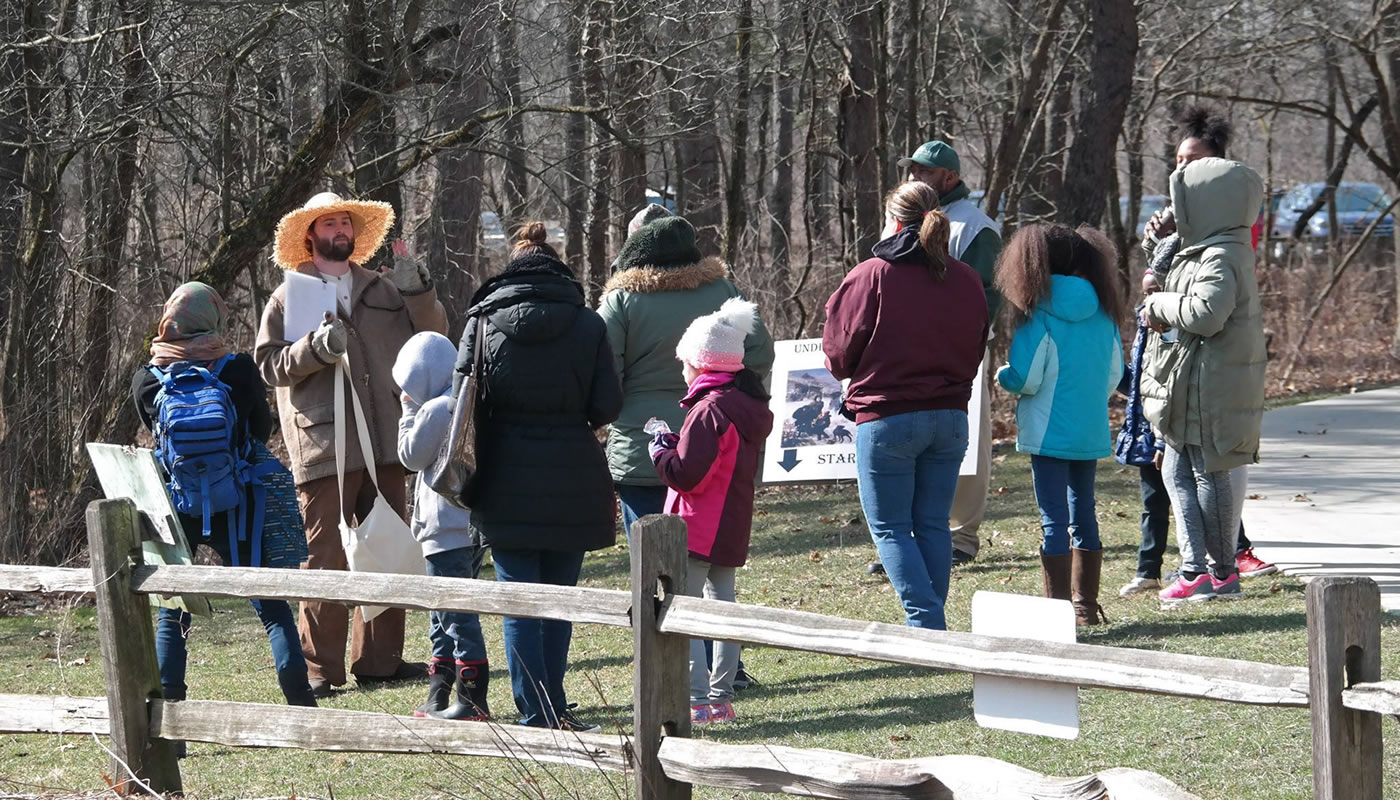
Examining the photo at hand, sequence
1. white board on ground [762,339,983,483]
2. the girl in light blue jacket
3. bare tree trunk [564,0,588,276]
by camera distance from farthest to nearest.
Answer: bare tree trunk [564,0,588,276] → white board on ground [762,339,983,483] → the girl in light blue jacket

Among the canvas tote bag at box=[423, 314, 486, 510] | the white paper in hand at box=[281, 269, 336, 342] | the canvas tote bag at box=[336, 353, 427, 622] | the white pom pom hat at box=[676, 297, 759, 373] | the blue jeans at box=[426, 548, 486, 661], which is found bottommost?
the blue jeans at box=[426, 548, 486, 661]

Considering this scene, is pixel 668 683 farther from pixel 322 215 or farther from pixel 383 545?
pixel 322 215

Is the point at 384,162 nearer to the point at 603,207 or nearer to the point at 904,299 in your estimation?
the point at 603,207

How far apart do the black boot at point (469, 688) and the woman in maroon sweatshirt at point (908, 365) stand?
165cm

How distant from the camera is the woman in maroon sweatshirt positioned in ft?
20.0

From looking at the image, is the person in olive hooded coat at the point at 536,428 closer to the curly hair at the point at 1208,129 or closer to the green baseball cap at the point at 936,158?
the green baseball cap at the point at 936,158

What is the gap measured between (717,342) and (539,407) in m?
0.69

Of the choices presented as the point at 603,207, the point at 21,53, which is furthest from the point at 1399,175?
the point at 21,53

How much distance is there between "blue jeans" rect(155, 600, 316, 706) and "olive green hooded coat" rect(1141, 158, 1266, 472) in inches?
155

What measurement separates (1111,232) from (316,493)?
599 inches

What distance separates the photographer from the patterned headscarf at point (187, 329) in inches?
230

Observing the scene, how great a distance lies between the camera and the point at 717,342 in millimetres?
5578

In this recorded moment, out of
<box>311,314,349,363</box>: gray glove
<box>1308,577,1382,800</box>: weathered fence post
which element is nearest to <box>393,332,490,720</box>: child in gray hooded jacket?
<box>311,314,349,363</box>: gray glove

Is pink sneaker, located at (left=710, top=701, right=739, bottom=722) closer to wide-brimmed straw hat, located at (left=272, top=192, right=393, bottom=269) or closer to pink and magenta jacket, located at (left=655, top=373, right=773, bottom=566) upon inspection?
pink and magenta jacket, located at (left=655, top=373, right=773, bottom=566)
